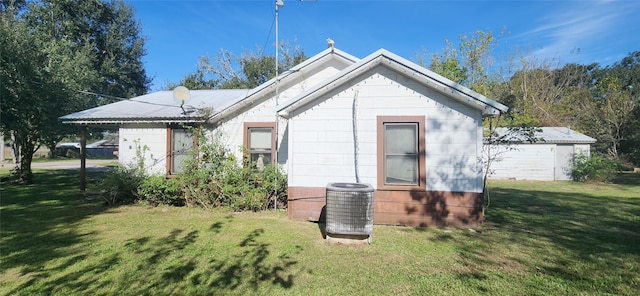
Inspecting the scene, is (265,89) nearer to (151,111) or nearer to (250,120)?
(250,120)

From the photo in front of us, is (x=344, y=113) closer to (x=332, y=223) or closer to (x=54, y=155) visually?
(x=332, y=223)

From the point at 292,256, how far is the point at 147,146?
7.39 m

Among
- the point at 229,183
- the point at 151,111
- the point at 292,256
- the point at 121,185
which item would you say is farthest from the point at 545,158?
the point at 121,185

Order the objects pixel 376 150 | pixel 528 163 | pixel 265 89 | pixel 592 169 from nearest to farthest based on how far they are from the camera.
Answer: pixel 376 150 < pixel 265 89 < pixel 592 169 < pixel 528 163

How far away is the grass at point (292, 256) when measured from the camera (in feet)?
13.3

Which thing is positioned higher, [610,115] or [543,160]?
[610,115]

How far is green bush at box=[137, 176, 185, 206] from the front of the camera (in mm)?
8930

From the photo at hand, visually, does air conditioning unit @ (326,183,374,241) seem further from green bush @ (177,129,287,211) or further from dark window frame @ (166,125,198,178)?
dark window frame @ (166,125,198,178)

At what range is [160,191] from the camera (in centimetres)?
906

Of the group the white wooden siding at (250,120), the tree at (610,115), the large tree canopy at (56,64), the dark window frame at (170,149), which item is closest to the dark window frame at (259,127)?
the white wooden siding at (250,120)

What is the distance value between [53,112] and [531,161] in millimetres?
24976

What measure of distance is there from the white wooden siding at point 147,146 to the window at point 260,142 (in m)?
2.82

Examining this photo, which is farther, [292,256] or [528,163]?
[528,163]

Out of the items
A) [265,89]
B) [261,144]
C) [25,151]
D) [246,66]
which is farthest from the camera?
[246,66]
